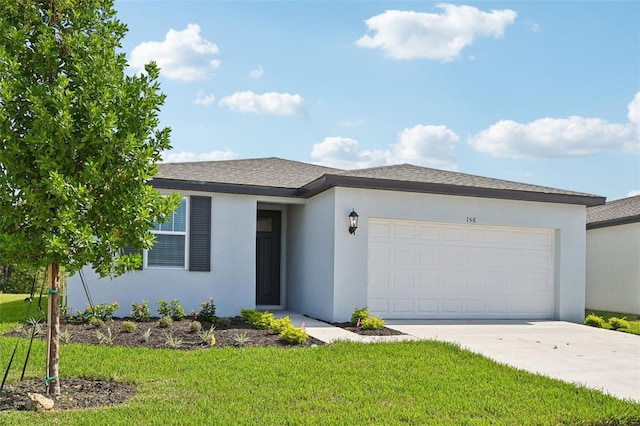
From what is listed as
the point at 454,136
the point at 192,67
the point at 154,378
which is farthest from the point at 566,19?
the point at 154,378

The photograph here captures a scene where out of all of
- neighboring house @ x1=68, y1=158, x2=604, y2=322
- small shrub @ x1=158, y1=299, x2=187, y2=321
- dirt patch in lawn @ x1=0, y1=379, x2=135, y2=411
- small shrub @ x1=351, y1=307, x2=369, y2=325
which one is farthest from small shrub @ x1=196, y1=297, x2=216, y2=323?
dirt patch in lawn @ x1=0, y1=379, x2=135, y2=411

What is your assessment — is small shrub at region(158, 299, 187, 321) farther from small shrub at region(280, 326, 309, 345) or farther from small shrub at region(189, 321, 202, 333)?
small shrub at region(280, 326, 309, 345)

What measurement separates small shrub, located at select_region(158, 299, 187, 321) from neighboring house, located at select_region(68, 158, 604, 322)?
29.8 inches

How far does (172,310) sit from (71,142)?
6639 mm

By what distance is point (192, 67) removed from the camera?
10.7 metres

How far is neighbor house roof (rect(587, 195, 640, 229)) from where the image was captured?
16.6 meters

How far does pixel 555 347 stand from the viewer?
9461 mm

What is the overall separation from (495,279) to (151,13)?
29.5 feet

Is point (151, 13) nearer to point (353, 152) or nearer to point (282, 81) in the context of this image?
point (282, 81)

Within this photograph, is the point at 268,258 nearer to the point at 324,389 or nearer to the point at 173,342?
the point at 173,342

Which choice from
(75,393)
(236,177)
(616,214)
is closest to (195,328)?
(75,393)

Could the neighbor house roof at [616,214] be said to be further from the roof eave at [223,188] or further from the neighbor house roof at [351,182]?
the roof eave at [223,188]

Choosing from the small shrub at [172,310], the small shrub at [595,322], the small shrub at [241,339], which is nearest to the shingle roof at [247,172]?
the small shrub at [172,310]

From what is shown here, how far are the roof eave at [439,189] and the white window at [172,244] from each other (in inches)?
106
